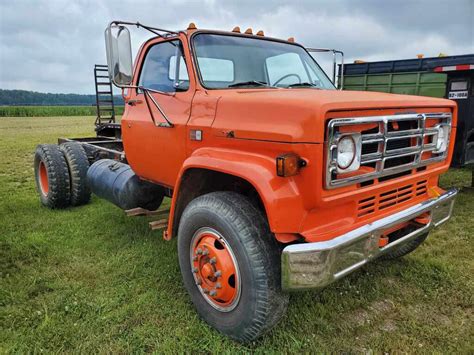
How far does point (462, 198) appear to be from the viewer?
5.68 meters

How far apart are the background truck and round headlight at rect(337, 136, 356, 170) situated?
3.70m

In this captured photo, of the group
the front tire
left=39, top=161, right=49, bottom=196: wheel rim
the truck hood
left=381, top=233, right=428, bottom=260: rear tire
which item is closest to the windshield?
the truck hood

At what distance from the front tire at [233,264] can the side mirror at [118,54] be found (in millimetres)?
1109

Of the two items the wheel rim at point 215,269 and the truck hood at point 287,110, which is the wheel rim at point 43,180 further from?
the truck hood at point 287,110

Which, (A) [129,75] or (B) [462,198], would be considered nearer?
(A) [129,75]

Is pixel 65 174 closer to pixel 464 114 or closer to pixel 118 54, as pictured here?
pixel 118 54

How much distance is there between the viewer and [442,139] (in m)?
2.99

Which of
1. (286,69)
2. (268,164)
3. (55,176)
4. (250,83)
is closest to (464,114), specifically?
(286,69)

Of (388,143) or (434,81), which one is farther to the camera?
(434,81)

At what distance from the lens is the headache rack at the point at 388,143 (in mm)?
2182

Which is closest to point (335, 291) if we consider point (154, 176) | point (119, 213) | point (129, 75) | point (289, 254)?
point (289, 254)

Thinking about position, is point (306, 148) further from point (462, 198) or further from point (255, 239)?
point (462, 198)

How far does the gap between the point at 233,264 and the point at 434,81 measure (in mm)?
6437

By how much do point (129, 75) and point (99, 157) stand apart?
2.86m
